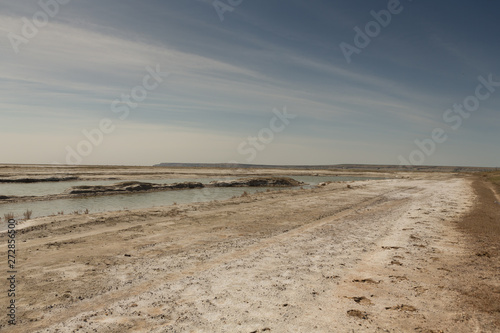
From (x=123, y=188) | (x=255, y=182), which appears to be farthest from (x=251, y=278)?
(x=255, y=182)

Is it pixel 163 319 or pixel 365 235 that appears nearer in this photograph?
pixel 163 319

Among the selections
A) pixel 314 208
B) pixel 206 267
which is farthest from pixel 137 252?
pixel 314 208

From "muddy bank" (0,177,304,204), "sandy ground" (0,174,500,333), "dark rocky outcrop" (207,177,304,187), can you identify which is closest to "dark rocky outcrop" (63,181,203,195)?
"muddy bank" (0,177,304,204)

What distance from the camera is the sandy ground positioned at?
180 inches

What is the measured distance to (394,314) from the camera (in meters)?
4.77

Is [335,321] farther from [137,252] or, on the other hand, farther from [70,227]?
[70,227]

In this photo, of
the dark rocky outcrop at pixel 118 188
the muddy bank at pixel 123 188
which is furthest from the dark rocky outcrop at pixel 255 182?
the dark rocky outcrop at pixel 118 188

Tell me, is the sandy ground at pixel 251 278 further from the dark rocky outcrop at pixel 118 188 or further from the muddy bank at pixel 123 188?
the dark rocky outcrop at pixel 118 188

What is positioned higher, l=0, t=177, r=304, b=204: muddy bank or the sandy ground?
the sandy ground

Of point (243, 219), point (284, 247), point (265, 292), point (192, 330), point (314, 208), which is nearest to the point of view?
point (192, 330)

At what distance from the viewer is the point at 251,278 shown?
248 inches

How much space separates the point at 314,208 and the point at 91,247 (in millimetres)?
12625

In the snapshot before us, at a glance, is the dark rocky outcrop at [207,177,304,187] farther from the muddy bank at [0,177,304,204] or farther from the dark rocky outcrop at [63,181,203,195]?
the dark rocky outcrop at [63,181,203,195]

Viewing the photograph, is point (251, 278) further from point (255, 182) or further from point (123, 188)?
point (255, 182)
